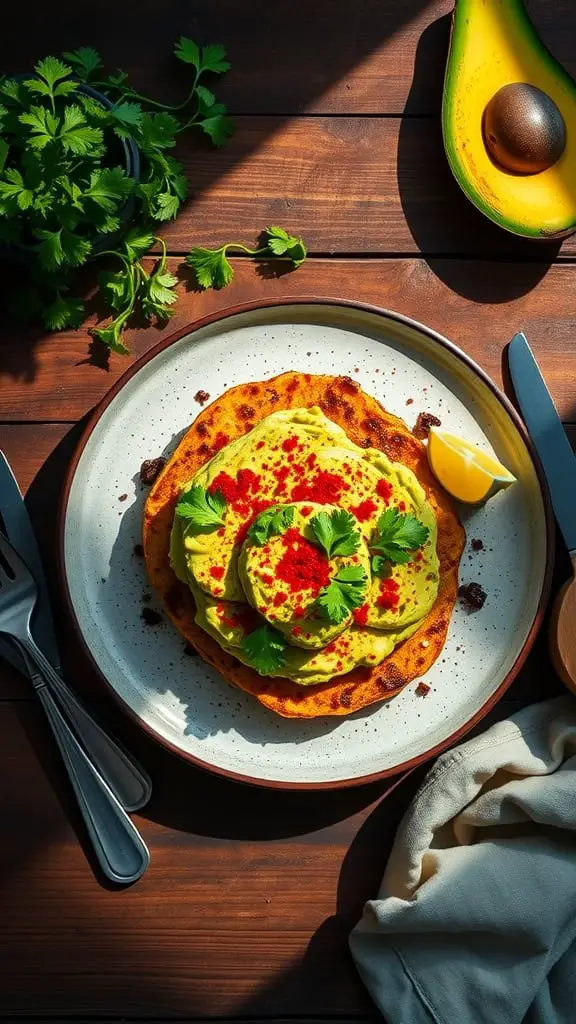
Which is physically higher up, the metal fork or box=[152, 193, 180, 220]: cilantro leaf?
box=[152, 193, 180, 220]: cilantro leaf

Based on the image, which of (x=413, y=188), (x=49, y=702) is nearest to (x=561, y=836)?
(x=49, y=702)

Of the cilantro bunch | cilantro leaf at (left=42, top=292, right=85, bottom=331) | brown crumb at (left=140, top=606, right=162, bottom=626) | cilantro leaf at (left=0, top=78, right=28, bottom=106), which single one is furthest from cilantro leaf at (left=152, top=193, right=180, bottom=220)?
brown crumb at (left=140, top=606, right=162, bottom=626)

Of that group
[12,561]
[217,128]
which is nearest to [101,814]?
[12,561]

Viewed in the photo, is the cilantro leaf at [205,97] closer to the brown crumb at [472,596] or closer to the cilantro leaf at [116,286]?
the cilantro leaf at [116,286]

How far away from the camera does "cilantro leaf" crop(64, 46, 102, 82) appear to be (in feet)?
9.51

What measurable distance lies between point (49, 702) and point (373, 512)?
1153 mm

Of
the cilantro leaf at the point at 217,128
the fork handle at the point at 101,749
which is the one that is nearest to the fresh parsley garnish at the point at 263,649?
the fork handle at the point at 101,749

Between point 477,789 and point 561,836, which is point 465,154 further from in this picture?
point 561,836

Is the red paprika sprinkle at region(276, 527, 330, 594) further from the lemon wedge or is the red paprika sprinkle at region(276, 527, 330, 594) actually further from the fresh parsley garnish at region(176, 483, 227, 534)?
the lemon wedge

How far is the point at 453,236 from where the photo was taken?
3086 mm

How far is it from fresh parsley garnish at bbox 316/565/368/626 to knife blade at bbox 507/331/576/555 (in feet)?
2.63

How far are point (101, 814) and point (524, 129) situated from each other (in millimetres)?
→ 2491

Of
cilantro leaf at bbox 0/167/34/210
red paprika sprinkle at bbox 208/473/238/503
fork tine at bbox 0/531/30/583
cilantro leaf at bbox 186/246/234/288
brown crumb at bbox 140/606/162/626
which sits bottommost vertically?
brown crumb at bbox 140/606/162/626

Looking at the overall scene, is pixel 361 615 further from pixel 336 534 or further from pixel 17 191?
pixel 17 191
